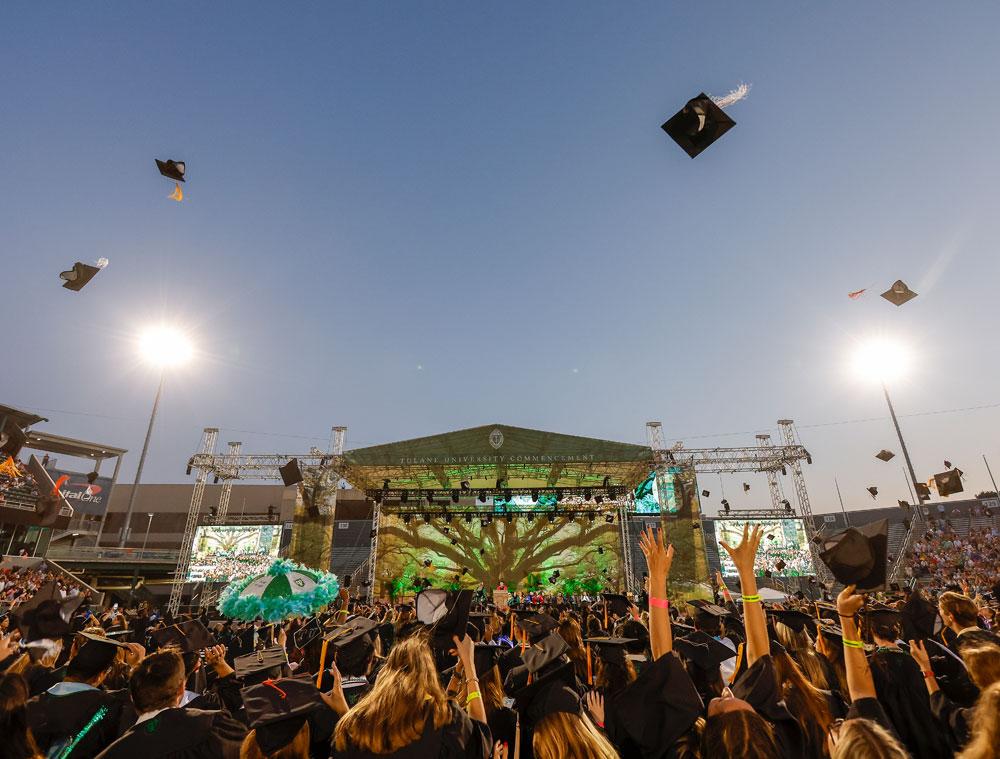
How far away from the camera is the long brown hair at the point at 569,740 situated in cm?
195

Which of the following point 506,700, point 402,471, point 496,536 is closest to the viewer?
point 506,700

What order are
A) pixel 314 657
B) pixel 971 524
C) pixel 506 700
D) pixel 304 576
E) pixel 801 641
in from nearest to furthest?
1. pixel 801 641
2. pixel 506 700
3. pixel 314 657
4. pixel 304 576
5. pixel 971 524

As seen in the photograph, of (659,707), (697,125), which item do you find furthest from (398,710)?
(697,125)

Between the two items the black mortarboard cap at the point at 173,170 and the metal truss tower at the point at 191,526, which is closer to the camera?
the black mortarboard cap at the point at 173,170

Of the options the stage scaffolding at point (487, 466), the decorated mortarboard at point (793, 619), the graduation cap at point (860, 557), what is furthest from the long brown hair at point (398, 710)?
the stage scaffolding at point (487, 466)

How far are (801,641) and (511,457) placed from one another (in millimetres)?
18549

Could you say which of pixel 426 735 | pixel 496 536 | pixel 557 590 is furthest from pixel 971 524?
pixel 426 735

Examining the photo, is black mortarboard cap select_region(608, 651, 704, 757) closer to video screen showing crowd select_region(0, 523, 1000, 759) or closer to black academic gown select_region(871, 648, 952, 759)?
video screen showing crowd select_region(0, 523, 1000, 759)

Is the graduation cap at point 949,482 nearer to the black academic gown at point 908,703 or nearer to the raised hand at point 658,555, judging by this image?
the black academic gown at point 908,703

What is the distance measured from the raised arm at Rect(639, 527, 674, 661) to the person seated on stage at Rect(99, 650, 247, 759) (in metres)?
2.35

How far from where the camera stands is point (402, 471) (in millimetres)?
23594

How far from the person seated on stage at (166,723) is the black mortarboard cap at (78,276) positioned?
995 cm

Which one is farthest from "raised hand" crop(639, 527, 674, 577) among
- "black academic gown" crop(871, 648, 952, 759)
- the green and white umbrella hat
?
the green and white umbrella hat

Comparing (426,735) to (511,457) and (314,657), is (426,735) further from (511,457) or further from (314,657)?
(511,457)
